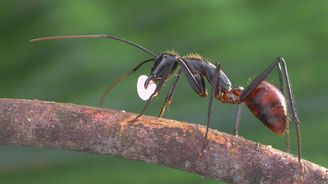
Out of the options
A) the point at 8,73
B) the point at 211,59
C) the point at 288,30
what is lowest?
the point at 8,73

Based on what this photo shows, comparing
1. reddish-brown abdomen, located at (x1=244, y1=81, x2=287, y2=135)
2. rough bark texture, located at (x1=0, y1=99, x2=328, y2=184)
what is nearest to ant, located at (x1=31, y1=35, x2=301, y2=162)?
reddish-brown abdomen, located at (x1=244, y1=81, x2=287, y2=135)

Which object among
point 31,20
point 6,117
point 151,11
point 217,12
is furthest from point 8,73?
point 6,117

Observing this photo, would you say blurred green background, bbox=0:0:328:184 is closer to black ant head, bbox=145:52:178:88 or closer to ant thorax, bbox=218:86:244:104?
ant thorax, bbox=218:86:244:104

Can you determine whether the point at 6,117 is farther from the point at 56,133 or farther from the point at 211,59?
the point at 211,59

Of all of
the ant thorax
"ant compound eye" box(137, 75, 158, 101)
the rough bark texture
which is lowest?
the rough bark texture

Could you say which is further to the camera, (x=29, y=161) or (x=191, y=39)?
(x=191, y=39)

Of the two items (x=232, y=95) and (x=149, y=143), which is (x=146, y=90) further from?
(x=149, y=143)

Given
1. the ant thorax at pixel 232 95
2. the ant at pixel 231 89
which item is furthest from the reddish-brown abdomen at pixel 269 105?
the ant thorax at pixel 232 95
